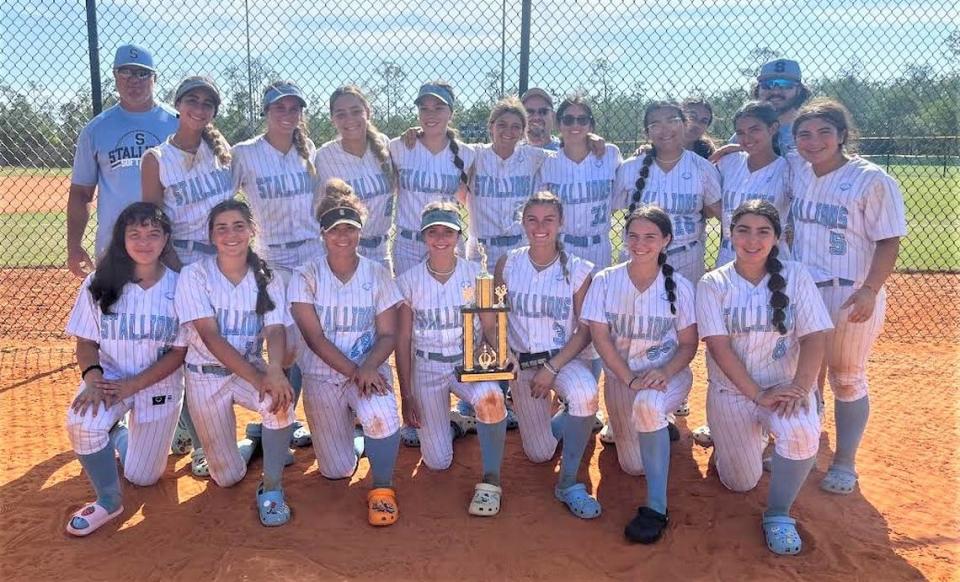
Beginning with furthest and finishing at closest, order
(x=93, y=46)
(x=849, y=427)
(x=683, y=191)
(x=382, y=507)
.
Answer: (x=93, y=46)
(x=683, y=191)
(x=849, y=427)
(x=382, y=507)

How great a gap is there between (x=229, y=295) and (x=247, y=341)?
23 centimetres

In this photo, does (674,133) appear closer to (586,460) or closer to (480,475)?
(586,460)

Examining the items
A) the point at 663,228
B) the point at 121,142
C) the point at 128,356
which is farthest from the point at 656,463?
the point at 121,142

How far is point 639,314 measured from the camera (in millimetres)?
3348

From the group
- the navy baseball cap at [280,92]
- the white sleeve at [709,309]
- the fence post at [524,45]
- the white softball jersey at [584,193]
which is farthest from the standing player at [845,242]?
the navy baseball cap at [280,92]

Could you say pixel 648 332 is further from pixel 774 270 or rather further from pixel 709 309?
pixel 774 270

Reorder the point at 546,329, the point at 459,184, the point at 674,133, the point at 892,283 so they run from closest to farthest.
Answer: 1. the point at 546,329
2. the point at 674,133
3. the point at 459,184
4. the point at 892,283

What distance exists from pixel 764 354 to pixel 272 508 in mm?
2252

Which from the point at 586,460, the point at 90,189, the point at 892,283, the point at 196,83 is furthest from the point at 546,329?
the point at 892,283

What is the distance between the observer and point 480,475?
→ 3.65 metres

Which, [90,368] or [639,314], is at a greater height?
[639,314]

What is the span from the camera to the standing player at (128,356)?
3168 millimetres

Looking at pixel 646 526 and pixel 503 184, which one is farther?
pixel 503 184

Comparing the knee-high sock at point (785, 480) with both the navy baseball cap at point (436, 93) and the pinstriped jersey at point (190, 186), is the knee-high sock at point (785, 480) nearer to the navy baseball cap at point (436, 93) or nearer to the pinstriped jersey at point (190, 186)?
the navy baseball cap at point (436, 93)
